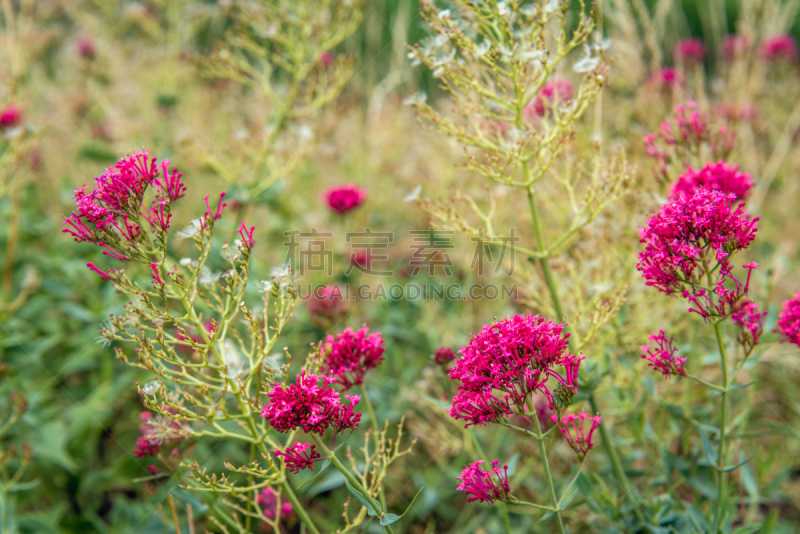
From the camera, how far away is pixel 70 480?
2613 mm

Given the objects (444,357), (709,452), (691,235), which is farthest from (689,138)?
(444,357)

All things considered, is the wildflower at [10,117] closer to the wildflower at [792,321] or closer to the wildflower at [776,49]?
the wildflower at [792,321]

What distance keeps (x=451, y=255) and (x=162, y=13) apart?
3.92 meters

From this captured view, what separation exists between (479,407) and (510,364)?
0.15 metres

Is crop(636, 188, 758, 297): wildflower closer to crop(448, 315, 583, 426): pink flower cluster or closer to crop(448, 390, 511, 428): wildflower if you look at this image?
crop(448, 315, 583, 426): pink flower cluster

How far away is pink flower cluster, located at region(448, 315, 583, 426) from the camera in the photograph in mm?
1299

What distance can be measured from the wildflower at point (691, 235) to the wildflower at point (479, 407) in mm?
541

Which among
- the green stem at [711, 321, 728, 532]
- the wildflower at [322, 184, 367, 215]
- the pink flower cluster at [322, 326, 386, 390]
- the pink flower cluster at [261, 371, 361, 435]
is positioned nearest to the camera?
the pink flower cluster at [261, 371, 361, 435]

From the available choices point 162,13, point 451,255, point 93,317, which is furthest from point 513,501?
point 162,13

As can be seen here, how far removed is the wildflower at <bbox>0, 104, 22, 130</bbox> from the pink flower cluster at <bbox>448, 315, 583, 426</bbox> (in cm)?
332

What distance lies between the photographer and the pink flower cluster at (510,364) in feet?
4.26

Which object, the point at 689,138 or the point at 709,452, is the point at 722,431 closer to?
the point at 709,452

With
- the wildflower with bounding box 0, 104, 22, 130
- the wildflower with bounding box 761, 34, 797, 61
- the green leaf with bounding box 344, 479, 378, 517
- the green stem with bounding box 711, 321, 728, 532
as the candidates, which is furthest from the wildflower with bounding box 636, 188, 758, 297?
the wildflower with bounding box 761, 34, 797, 61

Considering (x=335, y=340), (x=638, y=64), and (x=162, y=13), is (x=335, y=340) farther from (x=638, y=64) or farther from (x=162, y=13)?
(x=162, y=13)
